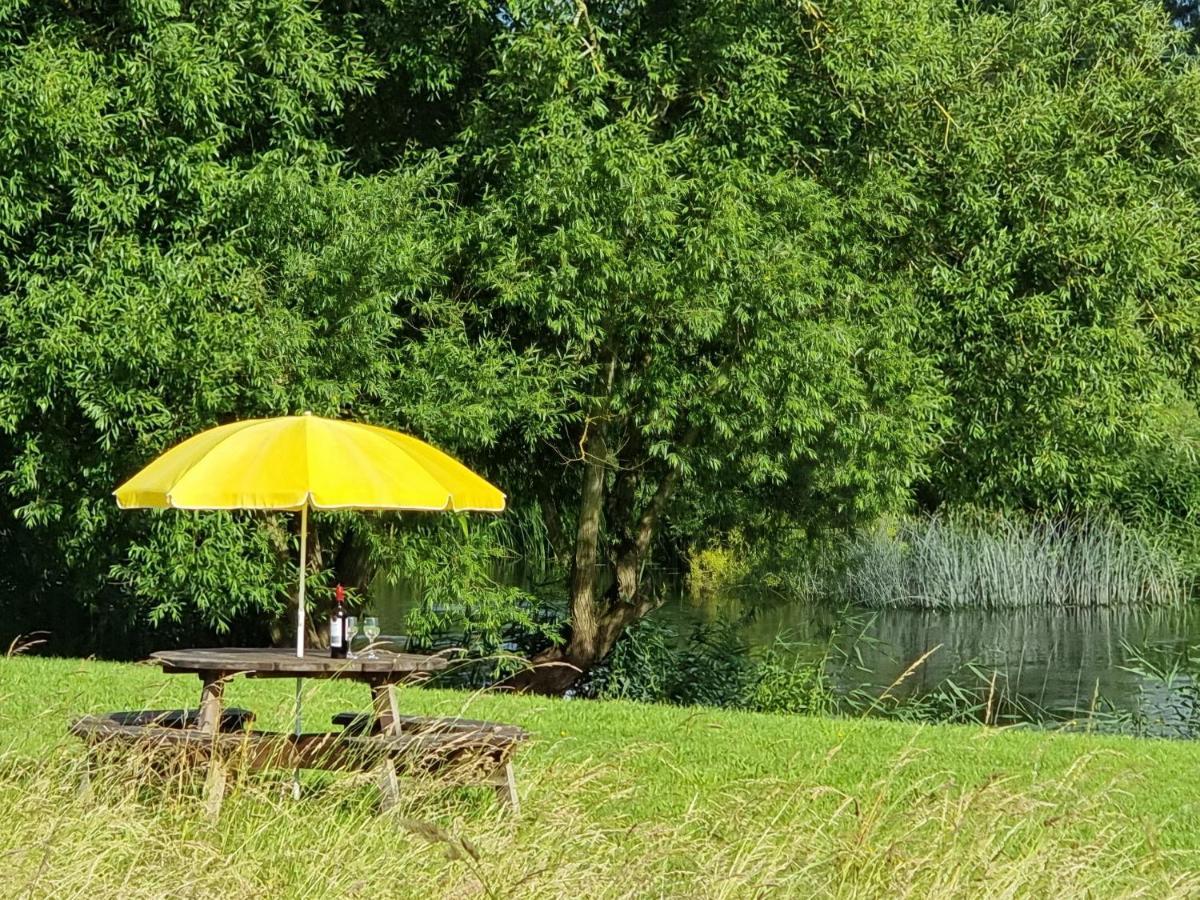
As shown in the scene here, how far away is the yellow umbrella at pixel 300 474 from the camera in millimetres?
7266

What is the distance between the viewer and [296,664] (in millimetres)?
6633

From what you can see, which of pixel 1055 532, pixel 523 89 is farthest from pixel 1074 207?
pixel 1055 532

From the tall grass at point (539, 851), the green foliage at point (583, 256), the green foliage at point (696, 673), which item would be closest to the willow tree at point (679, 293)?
the green foliage at point (583, 256)

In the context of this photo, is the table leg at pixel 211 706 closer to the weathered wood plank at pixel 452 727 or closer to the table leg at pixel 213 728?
the table leg at pixel 213 728

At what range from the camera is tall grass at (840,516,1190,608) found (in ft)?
62.8

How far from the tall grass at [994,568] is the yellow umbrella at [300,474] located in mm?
11508

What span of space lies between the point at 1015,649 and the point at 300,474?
1180 centimetres

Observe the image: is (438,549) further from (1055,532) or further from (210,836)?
(1055,532)

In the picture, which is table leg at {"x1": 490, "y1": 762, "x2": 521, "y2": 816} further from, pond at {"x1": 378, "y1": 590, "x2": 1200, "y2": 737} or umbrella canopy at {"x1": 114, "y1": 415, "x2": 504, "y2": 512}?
pond at {"x1": 378, "y1": 590, "x2": 1200, "y2": 737}

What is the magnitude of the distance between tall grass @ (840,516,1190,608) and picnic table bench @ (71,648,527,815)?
12254mm

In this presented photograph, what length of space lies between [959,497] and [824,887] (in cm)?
1155

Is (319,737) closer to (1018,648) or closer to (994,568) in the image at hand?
(1018,648)

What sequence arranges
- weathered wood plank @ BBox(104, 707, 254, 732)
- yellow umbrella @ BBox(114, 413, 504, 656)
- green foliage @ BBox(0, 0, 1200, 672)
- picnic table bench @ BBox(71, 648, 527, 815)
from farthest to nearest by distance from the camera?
green foliage @ BBox(0, 0, 1200, 672), yellow umbrella @ BBox(114, 413, 504, 656), weathered wood plank @ BBox(104, 707, 254, 732), picnic table bench @ BBox(71, 648, 527, 815)

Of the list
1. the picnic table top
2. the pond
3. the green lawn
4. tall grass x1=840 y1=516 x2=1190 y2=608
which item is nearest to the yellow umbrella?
the picnic table top
